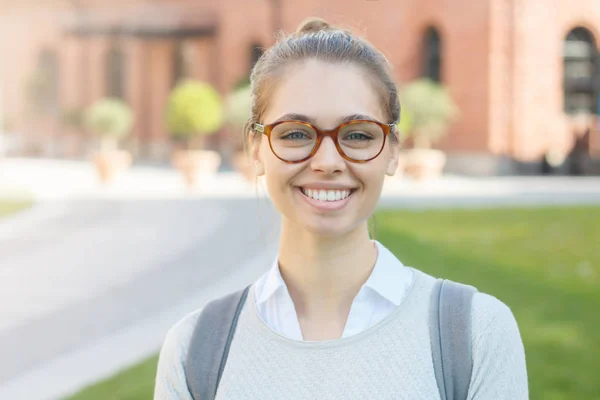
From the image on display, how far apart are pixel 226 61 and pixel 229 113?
488 inches

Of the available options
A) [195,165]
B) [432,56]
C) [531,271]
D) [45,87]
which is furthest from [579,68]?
[45,87]

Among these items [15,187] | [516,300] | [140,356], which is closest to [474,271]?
[516,300]

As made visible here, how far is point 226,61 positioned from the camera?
31.5 metres

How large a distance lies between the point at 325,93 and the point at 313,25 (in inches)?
10.8

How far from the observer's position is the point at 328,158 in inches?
59.7

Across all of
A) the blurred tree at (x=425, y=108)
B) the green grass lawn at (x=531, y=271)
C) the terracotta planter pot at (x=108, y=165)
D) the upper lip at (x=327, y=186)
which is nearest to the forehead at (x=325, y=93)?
the upper lip at (x=327, y=186)

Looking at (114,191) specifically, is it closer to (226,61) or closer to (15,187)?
(15,187)

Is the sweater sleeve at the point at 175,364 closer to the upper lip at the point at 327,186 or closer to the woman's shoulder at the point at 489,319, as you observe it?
the upper lip at the point at 327,186

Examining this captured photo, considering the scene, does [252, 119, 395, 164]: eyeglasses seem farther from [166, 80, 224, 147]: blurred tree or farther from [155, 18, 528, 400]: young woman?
[166, 80, 224, 147]: blurred tree

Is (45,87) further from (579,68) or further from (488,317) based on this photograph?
(488,317)

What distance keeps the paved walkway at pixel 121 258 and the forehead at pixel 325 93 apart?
48 centimetres

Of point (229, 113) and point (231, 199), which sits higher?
point (229, 113)

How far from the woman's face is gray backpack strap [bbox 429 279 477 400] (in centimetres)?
25

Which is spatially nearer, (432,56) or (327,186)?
(327,186)
